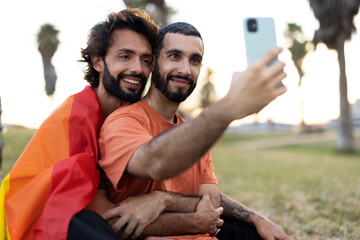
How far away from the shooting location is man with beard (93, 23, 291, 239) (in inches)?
61.2

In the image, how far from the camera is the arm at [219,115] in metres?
1.51

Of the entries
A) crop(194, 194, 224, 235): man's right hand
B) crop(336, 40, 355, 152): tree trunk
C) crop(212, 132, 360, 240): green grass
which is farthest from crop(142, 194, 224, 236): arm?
crop(336, 40, 355, 152): tree trunk

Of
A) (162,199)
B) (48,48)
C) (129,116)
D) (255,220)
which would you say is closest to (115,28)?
(129,116)

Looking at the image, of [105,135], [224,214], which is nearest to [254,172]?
[224,214]

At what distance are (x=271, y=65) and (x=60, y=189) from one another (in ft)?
4.23

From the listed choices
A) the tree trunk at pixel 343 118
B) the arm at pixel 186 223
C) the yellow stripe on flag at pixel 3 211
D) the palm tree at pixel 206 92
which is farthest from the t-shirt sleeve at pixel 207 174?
the palm tree at pixel 206 92

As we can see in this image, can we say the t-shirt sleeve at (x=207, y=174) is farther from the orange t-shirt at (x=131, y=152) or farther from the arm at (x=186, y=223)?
the arm at (x=186, y=223)

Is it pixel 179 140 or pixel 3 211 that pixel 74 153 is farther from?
pixel 179 140

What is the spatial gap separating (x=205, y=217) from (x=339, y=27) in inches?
875

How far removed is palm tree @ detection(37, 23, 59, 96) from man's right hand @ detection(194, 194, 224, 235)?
30.8m

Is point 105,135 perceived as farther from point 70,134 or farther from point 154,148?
point 154,148

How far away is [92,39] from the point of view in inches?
113

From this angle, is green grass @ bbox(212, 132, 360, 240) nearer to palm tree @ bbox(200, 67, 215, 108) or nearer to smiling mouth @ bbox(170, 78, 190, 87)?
smiling mouth @ bbox(170, 78, 190, 87)

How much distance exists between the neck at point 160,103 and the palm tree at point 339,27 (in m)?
21.5
